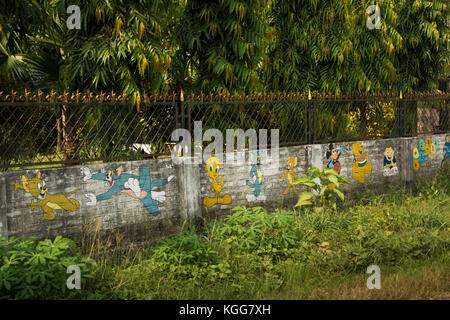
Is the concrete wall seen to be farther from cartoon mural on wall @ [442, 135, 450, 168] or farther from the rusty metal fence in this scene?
cartoon mural on wall @ [442, 135, 450, 168]

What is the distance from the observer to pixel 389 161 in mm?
10305

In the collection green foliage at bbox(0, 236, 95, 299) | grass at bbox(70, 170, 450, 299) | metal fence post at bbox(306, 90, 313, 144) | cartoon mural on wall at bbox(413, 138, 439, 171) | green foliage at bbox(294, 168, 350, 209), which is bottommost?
grass at bbox(70, 170, 450, 299)

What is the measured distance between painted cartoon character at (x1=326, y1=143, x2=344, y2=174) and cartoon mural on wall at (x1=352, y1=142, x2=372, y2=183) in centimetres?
42

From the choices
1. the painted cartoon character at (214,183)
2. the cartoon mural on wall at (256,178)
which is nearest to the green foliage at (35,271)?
the painted cartoon character at (214,183)

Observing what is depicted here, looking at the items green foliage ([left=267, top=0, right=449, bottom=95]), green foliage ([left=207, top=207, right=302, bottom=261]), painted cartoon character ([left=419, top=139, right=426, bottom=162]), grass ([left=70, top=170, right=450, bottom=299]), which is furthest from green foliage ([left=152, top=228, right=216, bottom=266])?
painted cartoon character ([left=419, top=139, right=426, bottom=162])

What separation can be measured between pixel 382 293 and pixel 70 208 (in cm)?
389

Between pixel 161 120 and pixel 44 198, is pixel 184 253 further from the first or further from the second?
pixel 161 120

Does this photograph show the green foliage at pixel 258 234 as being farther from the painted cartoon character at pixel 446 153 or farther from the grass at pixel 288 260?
the painted cartoon character at pixel 446 153

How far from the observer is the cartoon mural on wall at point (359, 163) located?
958cm

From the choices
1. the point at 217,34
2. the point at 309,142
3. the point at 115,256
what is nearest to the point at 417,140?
the point at 309,142

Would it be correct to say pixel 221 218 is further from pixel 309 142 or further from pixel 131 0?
pixel 131 0

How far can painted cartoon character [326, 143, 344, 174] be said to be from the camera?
9.14m

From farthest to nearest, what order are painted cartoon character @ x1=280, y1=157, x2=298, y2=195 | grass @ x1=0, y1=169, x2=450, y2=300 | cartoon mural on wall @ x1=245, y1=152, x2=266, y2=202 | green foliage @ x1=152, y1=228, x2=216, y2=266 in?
1. painted cartoon character @ x1=280, y1=157, x2=298, y2=195
2. cartoon mural on wall @ x1=245, y1=152, x2=266, y2=202
3. green foliage @ x1=152, y1=228, x2=216, y2=266
4. grass @ x1=0, y1=169, x2=450, y2=300

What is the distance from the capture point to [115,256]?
6.35 m
